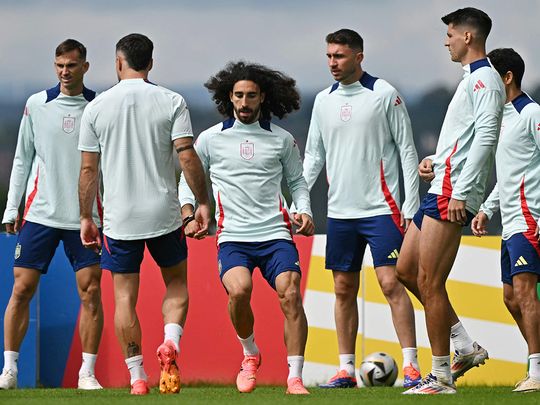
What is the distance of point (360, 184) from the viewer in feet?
29.9

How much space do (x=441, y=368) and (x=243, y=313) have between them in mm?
1288

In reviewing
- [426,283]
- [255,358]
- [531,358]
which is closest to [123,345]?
[255,358]

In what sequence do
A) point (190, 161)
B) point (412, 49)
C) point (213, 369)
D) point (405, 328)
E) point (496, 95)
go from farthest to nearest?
1. point (412, 49)
2. point (213, 369)
3. point (405, 328)
4. point (190, 161)
5. point (496, 95)

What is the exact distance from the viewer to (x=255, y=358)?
27.9 ft

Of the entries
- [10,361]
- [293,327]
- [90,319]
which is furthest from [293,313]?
[10,361]

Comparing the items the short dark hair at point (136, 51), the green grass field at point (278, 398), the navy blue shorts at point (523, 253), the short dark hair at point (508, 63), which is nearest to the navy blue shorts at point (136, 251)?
the green grass field at point (278, 398)

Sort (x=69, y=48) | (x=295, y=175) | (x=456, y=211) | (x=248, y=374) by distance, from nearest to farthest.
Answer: (x=456, y=211) < (x=248, y=374) < (x=295, y=175) < (x=69, y=48)

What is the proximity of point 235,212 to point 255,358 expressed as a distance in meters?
0.86

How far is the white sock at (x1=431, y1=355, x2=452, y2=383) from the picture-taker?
25.0 feet

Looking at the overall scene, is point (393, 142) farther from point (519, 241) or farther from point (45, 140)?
point (45, 140)

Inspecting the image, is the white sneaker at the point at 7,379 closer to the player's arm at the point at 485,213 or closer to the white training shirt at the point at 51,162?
the white training shirt at the point at 51,162

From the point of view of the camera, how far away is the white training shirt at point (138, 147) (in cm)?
800

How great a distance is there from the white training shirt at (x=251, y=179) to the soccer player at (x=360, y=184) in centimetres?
62

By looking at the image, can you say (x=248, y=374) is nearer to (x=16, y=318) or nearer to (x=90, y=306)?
(x=90, y=306)
